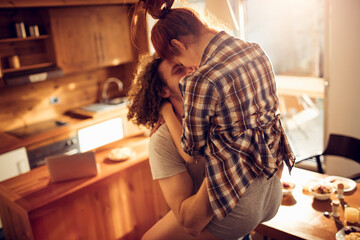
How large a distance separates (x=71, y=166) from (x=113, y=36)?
2.56m

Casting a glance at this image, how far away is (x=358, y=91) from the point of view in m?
3.56

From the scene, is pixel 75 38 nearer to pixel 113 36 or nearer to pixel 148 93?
pixel 113 36

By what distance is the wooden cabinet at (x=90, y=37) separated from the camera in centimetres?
400

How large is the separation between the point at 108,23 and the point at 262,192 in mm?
3843

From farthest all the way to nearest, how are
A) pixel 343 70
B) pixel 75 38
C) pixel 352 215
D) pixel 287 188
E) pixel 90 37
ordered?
pixel 90 37 < pixel 75 38 < pixel 343 70 < pixel 287 188 < pixel 352 215

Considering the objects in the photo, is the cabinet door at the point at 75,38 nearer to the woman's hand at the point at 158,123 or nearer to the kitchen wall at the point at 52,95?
the kitchen wall at the point at 52,95

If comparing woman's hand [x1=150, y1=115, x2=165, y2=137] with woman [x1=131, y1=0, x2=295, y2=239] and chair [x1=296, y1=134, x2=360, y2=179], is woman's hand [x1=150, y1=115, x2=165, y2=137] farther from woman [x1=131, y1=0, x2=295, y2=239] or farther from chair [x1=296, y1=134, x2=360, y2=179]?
chair [x1=296, y1=134, x2=360, y2=179]

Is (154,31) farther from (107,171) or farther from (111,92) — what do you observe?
(111,92)

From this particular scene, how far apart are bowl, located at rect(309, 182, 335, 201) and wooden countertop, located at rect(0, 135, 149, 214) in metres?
1.40

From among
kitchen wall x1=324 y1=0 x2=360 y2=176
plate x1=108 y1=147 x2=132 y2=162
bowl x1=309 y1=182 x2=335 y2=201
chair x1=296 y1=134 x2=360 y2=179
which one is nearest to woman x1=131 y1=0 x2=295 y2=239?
bowl x1=309 y1=182 x2=335 y2=201

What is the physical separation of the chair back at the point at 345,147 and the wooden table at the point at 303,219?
67 centimetres

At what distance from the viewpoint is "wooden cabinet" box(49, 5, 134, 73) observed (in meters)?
4.00

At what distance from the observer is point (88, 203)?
254 cm

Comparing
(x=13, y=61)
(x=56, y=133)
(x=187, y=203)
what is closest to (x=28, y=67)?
(x=13, y=61)
